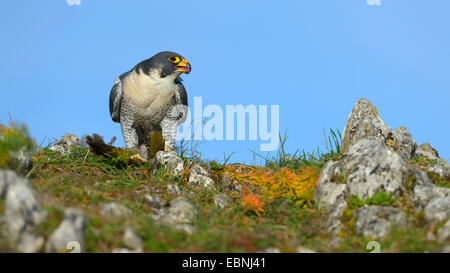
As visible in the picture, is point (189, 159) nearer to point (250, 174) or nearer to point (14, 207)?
point (250, 174)

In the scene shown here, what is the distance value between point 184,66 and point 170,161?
2.17 meters

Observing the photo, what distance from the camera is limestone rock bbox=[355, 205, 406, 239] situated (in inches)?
218

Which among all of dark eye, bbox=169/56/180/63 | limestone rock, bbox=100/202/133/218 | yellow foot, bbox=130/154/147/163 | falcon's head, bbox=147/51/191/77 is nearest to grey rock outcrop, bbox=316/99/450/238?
limestone rock, bbox=100/202/133/218

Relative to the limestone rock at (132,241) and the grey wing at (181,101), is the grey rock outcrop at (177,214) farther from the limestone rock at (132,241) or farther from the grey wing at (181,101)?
the grey wing at (181,101)

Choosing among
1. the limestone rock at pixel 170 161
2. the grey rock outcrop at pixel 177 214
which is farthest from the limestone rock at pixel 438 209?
the limestone rock at pixel 170 161

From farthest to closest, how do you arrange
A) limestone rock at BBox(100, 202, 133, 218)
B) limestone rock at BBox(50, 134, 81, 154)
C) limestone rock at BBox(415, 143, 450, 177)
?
limestone rock at BBox(50, 134, 81, 154) < limestone rock at BBox(415, 143, 450, 177) < limestone rock at BBox(100, 202, 133, 218)

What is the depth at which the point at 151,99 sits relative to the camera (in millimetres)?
9844

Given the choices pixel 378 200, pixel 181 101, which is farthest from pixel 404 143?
pixel 181 101

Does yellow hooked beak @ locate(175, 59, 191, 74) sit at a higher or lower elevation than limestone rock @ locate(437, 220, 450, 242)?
higher

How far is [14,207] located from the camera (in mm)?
4512

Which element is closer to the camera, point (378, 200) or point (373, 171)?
point (378, 200)

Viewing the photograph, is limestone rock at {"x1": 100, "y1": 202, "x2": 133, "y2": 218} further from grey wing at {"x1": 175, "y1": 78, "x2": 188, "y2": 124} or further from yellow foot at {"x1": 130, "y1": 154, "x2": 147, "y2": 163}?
grey wing at {"x1": 175, "y1": 78, "x2": 188, "y2": 124}

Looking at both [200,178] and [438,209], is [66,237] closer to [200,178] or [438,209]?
[200,178]
